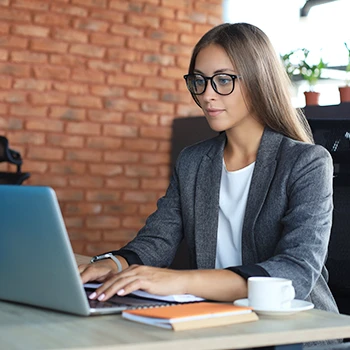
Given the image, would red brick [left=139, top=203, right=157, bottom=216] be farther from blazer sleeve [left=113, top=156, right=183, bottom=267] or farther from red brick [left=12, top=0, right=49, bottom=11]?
blazer sleeve [left=113, top=156, right=183, bottom=267]

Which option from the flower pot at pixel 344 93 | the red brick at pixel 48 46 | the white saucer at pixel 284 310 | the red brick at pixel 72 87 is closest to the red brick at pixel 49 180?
the red brick at pixel 72 87

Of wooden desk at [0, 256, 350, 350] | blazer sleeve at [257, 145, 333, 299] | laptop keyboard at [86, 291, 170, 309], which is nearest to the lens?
wooden desk at [0, 256, 350, 350]

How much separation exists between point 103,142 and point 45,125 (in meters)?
0.37

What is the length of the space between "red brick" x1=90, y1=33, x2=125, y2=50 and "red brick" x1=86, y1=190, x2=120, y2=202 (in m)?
0.87

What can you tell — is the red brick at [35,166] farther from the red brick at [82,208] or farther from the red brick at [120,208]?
the red brick at [120,208]

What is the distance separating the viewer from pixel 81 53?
407 cm

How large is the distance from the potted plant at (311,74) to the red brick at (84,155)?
1.26 m

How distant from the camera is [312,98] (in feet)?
11.8

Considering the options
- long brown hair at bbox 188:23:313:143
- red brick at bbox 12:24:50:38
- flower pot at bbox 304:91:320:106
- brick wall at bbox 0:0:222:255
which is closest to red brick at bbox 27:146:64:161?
brick wall at bbox 0:0:222:255

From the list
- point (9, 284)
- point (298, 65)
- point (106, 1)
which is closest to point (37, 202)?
point (9, 284)

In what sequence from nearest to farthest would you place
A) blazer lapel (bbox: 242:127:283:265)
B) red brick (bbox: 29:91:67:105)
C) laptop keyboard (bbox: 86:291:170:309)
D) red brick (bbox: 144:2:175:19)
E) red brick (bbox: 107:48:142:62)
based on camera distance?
laptop keyboard (bbox: 86:291:170:309) < blazer lapel (bbox: 242:127:283:265) < red brick (bbox: 29:91:67:105) < red brick (bbox: 107:48:142:62) < red brick (bbox: 144:2:175:19)

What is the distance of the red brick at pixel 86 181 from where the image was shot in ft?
13.3

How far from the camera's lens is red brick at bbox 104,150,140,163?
418 cm

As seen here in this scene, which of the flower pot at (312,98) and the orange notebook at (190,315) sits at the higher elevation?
the flower pot at (312,98)
